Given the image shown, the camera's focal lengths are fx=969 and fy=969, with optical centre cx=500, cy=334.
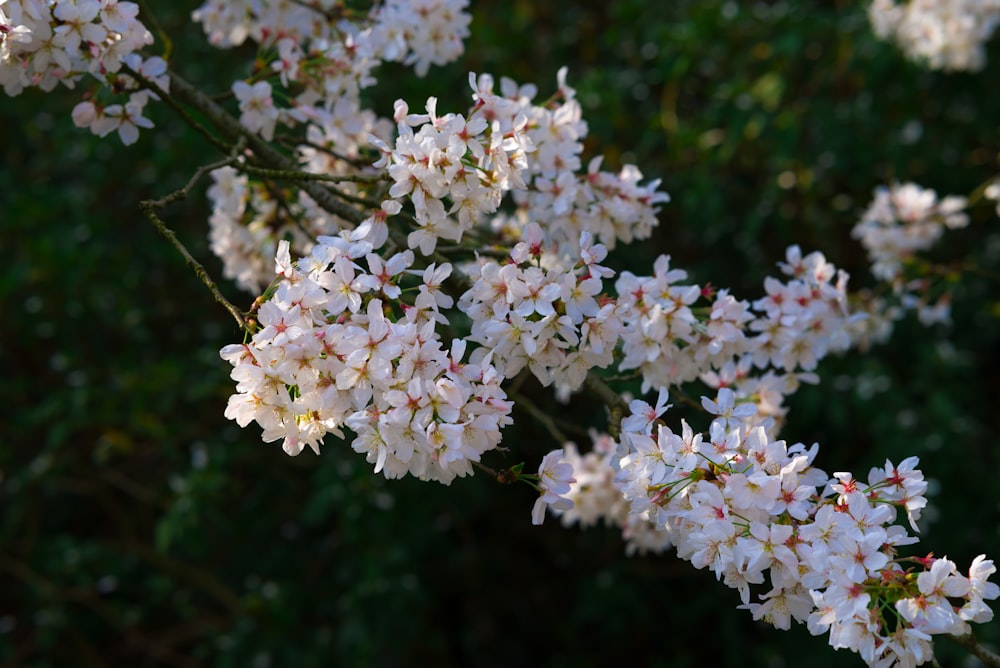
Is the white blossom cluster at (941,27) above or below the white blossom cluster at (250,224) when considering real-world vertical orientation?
above

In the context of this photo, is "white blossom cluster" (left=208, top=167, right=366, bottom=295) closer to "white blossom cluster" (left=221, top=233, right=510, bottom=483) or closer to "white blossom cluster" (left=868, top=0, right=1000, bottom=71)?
"white blossom cluster" (left=221, top=233, right=510, bottom=483)

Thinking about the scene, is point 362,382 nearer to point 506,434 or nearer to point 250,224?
point 250,224

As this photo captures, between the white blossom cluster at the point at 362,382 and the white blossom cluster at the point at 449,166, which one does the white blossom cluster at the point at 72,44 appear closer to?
the white blossom cluster at the point at 449,166

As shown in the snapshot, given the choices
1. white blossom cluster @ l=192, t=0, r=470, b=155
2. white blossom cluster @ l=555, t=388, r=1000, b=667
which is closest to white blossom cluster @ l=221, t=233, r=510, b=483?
white blossom cluster @ l=555, t=388, r=1000, b=667

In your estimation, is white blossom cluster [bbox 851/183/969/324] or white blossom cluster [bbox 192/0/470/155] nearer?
white blossom cluster [bbox 192/0/470/155]

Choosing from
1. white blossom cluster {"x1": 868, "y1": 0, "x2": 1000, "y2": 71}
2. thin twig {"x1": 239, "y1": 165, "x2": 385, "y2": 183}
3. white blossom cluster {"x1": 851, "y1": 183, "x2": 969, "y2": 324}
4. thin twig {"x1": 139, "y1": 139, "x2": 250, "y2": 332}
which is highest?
white blossom cluster {"x1": 868, "y1": 0, "x2": 1000, "y2": 71}

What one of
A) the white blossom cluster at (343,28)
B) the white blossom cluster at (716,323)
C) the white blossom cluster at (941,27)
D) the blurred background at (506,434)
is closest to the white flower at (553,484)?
the white blossom cluster at (716,323)

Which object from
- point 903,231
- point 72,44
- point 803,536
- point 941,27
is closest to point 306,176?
point 72,44
